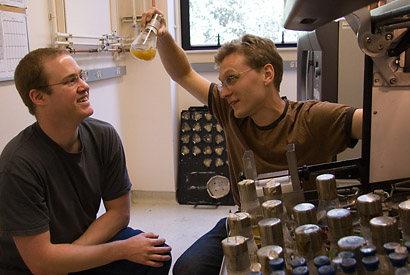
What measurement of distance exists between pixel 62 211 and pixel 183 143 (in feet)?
7.40

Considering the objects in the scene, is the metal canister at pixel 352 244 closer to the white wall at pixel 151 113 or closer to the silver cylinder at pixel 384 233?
the silver cylinder at pixel 384 233

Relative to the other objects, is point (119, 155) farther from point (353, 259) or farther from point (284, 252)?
point (353, 259)

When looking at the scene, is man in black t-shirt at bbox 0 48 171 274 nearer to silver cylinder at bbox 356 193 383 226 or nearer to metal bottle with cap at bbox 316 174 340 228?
metal bottle with cap at bbox 316 174 340 228

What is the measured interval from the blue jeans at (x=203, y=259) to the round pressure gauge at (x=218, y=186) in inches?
80.0

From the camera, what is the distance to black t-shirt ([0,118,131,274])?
1341mm

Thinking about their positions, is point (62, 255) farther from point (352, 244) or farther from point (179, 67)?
point (352, 244)

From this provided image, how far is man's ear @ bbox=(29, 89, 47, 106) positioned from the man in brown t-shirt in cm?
45

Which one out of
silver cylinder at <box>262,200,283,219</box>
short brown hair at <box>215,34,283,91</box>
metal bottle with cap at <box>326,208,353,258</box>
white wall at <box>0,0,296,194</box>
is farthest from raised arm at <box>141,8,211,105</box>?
white wall at <box>0,0,296,194</box>

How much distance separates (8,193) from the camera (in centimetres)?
133

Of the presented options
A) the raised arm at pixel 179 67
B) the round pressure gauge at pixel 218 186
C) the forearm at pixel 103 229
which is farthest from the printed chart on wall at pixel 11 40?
the round pressure gauge at pixel 218 186

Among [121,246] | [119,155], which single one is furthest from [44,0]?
[121,246]

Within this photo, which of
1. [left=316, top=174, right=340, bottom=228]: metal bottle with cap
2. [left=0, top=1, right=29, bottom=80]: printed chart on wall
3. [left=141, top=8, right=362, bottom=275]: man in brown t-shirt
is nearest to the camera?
[left=316, top=174, right=340, bottom=228]: metal bottle with cap

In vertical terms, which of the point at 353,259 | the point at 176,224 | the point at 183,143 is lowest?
the point at 176,224

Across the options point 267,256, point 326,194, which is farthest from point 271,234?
point 326,194
